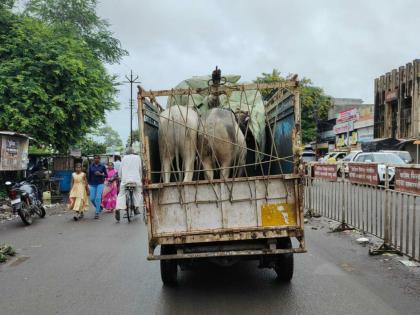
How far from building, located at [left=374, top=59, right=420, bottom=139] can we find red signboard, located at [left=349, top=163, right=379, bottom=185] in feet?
85.9

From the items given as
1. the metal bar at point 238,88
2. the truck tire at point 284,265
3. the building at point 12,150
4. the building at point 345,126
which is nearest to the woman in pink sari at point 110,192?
the building at point 12,150

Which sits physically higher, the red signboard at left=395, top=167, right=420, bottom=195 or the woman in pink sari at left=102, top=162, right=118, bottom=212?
the red signboard at left=395, top=167, right=420, bottom=195

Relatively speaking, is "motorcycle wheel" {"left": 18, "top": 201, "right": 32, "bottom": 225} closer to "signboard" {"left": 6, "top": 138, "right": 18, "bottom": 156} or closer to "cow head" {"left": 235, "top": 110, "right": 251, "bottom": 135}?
"signboard" {"left": 6, "top": 138, "right": 18, "bottom": 156}

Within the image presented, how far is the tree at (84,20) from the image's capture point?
28.4 m

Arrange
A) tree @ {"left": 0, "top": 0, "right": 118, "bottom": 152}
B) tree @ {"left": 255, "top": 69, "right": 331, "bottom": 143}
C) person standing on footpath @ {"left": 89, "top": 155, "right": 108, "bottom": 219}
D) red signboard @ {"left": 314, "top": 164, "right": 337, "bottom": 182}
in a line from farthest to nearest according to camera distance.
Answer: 1. tree @ {"left": 255, "top": 69, "right": 331, "bottom": 143}
2. tree @ {"left": 0, "top": 0, "right": 118, "bottom": 152}
3. person standing on footpath @ {"left": 89, "top": 155, "right": 108, "bottom": 219}
4. red signboard @ {"left": 314, "top": 164, "right": 337, "bottom": 182}

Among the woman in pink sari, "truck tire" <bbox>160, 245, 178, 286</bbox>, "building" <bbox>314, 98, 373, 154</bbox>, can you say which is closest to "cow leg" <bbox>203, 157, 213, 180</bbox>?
"truck tire" <bbox>160, 245, 178, 286</bbox>

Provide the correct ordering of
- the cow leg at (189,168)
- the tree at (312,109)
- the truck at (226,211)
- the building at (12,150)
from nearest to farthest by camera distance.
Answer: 1. the truck at (226,211)
2. the cow leg at (189,168)
3. the building at (12,150)
4. the tree at (312,109)

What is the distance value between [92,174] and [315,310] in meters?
9.59

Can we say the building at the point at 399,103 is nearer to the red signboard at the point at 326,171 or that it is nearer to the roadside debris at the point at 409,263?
the red signboard at the point at 326,171

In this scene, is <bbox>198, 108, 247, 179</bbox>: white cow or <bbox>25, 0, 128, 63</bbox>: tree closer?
<bbox>198, 108, 247, 179</bbox>: white cow

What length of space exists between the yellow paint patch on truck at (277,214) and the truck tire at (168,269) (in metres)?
A: 1.25

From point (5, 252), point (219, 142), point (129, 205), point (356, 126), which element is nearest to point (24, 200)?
point (129, 205)

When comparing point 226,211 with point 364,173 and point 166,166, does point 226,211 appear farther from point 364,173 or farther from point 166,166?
point 364,173

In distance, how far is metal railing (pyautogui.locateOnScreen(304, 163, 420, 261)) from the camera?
6.73m
